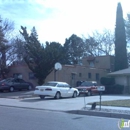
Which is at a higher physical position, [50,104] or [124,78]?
[124,78]

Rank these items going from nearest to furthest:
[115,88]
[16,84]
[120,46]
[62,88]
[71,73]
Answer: [62,88] → [16,84] → [115,88] → [71,73] → [120,46]

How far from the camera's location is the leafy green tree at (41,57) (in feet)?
122

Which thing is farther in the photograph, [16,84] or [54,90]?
[16,84]

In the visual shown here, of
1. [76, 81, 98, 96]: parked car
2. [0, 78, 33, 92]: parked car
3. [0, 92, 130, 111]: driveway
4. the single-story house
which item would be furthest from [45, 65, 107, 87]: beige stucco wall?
[0, 92, 130, 111]: driveway

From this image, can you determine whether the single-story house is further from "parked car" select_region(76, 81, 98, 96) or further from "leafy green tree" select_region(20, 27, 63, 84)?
"leafy green tree" select_region(20, 27, 63, 84)

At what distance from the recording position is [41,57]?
37.3 m

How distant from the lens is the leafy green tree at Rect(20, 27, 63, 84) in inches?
1459

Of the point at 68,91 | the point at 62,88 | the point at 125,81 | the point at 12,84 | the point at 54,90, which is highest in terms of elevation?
the point at 125,81

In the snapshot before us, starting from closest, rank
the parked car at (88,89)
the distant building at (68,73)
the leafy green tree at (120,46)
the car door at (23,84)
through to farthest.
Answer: the parked car at (88,89) → the car door at (23,84) → the distant building at (68,73) → the leafy green tree at (120,46)

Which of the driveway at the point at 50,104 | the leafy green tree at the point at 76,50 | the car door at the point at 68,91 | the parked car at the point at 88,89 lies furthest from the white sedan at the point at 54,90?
the leafy green tree at the point at 76,50

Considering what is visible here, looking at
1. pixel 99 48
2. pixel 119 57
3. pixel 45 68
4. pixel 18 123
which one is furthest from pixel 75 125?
pixel 99 48

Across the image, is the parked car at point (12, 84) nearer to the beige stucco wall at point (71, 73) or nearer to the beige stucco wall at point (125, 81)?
the beige stucco wall at point (71, 73)

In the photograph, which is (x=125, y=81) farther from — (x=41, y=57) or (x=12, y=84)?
(x=12, y=84)

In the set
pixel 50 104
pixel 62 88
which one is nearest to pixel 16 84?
pixel 62 88
